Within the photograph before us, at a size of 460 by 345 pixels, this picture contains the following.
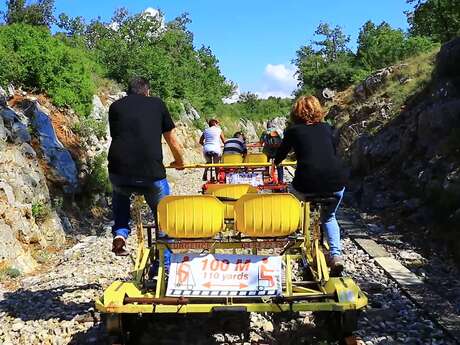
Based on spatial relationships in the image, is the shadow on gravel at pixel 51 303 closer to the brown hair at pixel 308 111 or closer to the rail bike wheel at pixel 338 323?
the rail bike wheel at pixel 338 323

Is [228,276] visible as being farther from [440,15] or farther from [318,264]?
[440,15]

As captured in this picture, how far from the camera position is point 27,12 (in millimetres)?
31750

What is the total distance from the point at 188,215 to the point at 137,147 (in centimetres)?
104

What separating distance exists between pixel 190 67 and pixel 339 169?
46.2 meters

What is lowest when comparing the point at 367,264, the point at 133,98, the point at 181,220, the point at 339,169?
the point at 367,264

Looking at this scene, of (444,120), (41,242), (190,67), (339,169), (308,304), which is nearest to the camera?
(308,304)

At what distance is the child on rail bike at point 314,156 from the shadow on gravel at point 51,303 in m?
2.67

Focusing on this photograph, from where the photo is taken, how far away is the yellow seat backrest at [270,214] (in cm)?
515

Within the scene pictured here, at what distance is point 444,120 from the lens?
14414 millimetres

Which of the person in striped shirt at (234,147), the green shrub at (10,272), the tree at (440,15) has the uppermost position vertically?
the tree at (440,15)

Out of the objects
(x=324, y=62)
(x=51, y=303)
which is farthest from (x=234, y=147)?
(x=324, y=62)

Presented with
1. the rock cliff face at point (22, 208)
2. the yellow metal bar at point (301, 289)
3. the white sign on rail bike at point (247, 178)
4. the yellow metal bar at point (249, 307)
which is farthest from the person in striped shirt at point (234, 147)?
the yellow metal bar at point (249, 307)

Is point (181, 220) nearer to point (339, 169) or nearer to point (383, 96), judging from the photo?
point (339, 169)

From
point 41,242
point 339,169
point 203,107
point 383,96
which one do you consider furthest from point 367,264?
point 203,107
